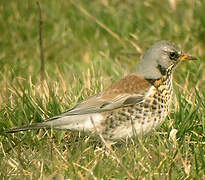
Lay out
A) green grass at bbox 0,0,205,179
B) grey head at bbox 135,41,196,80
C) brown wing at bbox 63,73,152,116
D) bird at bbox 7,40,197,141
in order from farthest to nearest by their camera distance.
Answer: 1. grey head at bbox 135,41,196,80
2. brown wing at bbox 63,73,152,116
3. bird at bbox 7,40,197,141
4. green grass at bbox 0,0,205,179

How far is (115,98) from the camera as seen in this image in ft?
16.6

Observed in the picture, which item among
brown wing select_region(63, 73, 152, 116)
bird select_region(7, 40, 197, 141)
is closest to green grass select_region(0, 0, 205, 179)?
bird select_region(7, 40, 197, 141)

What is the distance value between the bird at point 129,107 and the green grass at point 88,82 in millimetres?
132

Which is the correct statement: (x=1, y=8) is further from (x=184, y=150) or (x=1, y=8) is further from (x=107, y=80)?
(x=184, y=150)

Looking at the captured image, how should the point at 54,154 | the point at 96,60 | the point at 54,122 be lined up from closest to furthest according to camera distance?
1. the point at 54,154
2. the point at 54,122
3. the point at 96,60

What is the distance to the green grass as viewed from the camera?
421 cm

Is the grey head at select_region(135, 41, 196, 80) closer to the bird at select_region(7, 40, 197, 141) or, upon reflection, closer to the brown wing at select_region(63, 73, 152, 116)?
the bird at select_region(7, 40, 197, 141)

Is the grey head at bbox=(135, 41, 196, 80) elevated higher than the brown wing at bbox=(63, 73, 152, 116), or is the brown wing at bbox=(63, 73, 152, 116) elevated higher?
Result: the grey head at bbox=(135, 41, 196, 80)

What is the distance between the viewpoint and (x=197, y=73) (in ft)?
21.3

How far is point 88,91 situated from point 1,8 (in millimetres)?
2949

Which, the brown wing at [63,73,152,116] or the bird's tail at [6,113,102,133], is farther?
the brown wing at [63,73,152,116]

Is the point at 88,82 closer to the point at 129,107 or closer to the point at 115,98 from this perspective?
the point at 115,98

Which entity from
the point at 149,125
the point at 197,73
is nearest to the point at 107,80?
the point at 197,73

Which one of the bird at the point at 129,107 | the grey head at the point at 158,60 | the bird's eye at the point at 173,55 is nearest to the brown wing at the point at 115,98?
the bird at the point at 129,107
